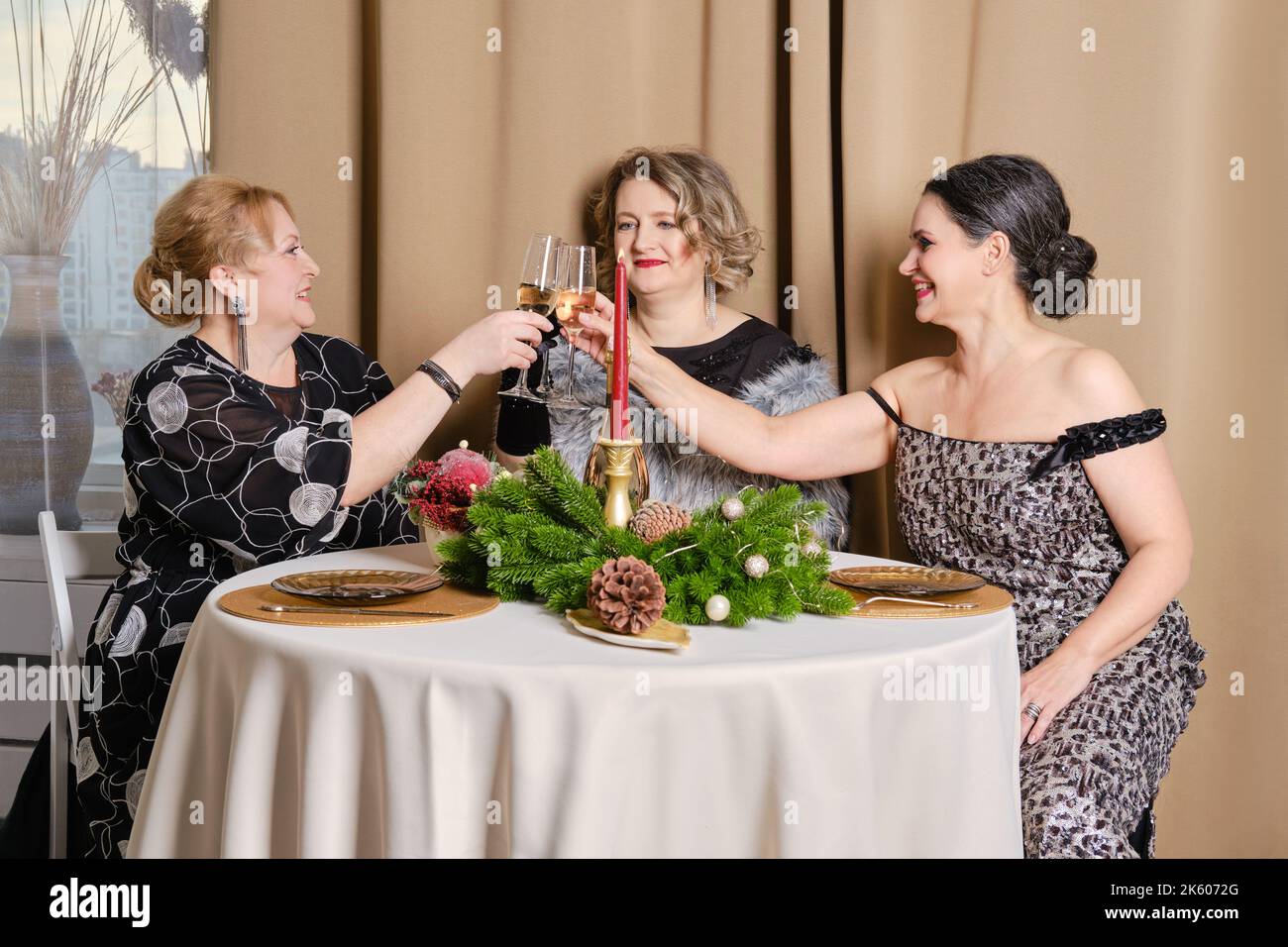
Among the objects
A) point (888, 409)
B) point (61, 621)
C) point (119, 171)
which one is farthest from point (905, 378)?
point (119, 171)

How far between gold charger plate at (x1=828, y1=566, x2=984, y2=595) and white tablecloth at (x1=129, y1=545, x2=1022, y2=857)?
0.43 feet

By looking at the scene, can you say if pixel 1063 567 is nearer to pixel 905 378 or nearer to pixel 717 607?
pixel 905 378

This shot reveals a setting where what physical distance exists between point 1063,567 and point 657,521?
0.84 meters

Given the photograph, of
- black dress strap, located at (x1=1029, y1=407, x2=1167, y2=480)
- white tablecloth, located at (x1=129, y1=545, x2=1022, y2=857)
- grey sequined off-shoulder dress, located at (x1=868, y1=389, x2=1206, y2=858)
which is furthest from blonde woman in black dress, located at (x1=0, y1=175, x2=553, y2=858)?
black dress strap, located at (x1=1029, y1=407, x2=1167, y2=480)

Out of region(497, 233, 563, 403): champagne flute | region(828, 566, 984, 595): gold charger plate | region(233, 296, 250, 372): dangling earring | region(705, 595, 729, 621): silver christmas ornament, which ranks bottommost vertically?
region(828, 566, 984, 595): gold charger plate

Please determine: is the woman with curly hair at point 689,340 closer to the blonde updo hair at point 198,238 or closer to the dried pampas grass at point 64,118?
the blonde updo hair at point 198,238

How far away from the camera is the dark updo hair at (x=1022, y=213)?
2.00 meters

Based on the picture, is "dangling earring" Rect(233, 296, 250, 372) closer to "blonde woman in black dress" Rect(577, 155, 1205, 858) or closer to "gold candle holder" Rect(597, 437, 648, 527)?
"blonde woman in black dress" Rect(577, 155, 1205, 858)

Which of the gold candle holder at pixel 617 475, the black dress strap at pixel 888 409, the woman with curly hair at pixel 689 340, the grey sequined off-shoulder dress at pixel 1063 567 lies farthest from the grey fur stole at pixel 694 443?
the gold candle holder at pixel 617 475

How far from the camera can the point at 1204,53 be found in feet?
7.24

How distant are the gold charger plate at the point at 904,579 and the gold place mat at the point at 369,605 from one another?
18.6 inches

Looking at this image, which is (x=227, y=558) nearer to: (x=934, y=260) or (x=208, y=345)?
(x=208, y=345)

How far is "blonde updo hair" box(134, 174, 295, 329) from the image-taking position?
77.7 inches
